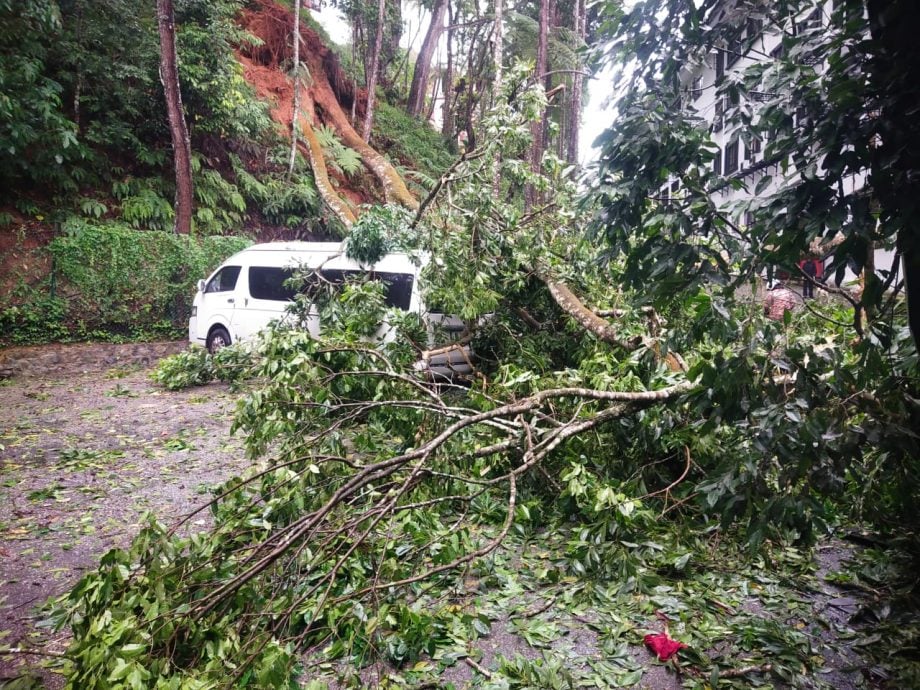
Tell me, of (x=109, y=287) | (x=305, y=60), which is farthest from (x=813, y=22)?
(x=305, y=60)

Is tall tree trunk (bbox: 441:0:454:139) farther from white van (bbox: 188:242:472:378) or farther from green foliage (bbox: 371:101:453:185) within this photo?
white van (bbox: 188:242:472:378)

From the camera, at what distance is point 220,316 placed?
10.0 m

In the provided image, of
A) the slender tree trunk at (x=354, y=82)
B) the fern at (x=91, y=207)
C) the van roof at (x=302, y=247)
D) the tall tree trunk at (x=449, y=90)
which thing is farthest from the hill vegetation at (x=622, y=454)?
the tall tree trunk at (x=449, y=90)

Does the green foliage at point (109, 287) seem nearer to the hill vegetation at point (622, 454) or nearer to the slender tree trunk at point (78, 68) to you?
the slender tree trunk at point (78, 68)

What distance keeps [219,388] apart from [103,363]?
322 centimetres

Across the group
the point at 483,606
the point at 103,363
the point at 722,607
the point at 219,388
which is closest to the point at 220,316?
the point at 219,388

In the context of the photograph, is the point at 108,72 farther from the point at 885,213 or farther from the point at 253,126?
the point at 885,213

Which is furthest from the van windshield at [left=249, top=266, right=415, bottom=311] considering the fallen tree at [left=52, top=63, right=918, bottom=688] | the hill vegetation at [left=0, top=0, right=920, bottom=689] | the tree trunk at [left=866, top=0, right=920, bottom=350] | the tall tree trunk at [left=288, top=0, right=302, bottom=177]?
the tall tree trunk at [left=288, top=0, right=302, bottom=177]

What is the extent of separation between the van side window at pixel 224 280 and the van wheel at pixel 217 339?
720 millimetres

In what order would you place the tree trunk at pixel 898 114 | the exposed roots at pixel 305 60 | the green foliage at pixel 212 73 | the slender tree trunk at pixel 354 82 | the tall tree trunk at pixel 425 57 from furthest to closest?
the tall tree trunk at pixel 425 57 → the slender tree trunk at pixel 354 82 → the exposed roots at pixel 305 60 → the green foliage at pixel 212 73 → the tree trunk at pixel 898 114

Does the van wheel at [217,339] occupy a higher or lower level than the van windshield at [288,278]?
lower

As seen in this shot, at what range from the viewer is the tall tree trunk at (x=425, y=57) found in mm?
20419

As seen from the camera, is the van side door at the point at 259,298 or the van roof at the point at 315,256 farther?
the van side door at the point at 259,298

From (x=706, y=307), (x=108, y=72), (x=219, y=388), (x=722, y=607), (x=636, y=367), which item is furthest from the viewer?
(x=108, y=72)
